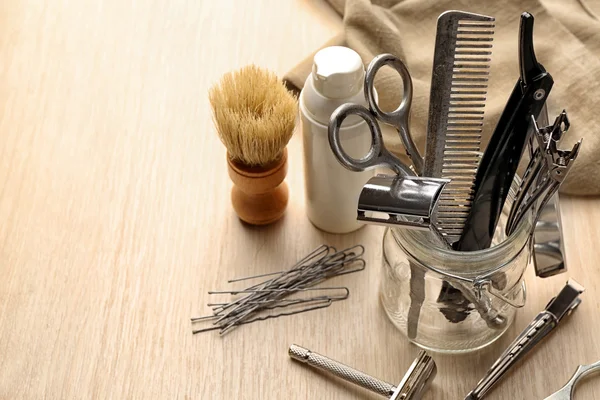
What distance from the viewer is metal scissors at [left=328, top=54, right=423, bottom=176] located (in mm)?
662

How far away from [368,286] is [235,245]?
0.46 feet

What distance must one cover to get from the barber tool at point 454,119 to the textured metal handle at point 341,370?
14 cm

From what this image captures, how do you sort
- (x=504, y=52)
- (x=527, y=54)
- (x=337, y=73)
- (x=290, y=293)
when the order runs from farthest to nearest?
1. (x=504, y=52)
2. (x=290, y=293)
3. (x=337, y=73)
4. (x=527, y=54)

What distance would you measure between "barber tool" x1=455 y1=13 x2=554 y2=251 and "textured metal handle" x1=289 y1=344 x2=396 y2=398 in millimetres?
139

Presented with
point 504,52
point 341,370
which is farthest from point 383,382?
point 504,52

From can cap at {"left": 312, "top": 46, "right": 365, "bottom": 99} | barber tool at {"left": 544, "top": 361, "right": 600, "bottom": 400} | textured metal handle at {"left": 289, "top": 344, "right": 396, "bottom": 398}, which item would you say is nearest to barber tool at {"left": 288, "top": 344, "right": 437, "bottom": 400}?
textured metal handle at {"left": 289, "top": 344, "right": 396, "bottom": 398}

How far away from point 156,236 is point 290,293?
0.15 meters

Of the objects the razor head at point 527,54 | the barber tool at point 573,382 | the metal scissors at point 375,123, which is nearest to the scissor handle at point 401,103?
the metal scissors at point 375,123

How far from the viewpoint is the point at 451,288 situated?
745 mm

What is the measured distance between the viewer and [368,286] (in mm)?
834

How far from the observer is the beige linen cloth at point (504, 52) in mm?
890

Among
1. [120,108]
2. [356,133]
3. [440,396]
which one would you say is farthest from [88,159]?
[440,396]

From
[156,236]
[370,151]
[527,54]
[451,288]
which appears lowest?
[156,236]

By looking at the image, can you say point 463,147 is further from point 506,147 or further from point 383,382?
point 383,382
